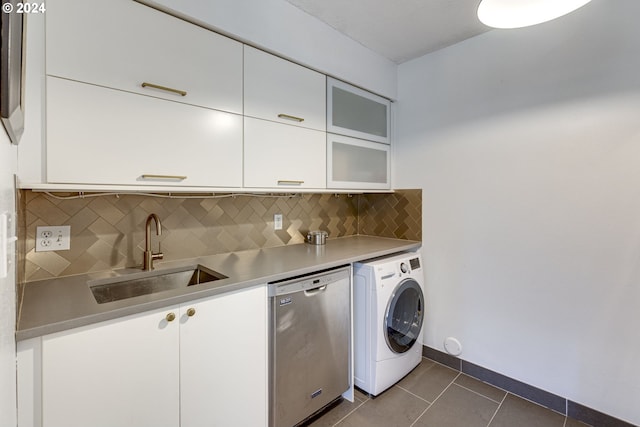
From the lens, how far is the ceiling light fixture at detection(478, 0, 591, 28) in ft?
3.49

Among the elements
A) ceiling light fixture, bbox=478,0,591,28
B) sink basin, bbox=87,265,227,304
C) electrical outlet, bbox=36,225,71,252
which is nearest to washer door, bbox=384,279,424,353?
sink basin, bbox=87,265,227,304

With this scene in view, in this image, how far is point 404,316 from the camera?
223 cm

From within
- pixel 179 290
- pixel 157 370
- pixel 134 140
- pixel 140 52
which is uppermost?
pixel 140 52

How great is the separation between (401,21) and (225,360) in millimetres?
2284

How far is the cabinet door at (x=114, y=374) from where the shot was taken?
3.26 feet

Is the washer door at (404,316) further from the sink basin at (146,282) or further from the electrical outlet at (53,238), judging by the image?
the electrical outlet at (53,238)

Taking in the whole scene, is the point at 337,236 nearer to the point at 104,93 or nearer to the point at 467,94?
the point at 467,94

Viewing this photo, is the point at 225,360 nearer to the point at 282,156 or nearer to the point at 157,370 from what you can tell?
the point at 157,370

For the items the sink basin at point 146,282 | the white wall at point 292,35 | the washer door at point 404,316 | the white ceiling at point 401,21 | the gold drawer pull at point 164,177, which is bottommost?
the washer door at point 404,316

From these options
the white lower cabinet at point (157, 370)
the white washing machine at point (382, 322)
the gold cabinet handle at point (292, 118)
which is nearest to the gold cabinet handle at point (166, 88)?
the gold cabinet handle at point (292, 118)

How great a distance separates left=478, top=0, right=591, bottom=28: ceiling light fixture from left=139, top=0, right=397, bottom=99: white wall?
3.67 ft

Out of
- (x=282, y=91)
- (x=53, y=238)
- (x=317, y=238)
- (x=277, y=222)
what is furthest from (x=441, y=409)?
(x=53, y=238)

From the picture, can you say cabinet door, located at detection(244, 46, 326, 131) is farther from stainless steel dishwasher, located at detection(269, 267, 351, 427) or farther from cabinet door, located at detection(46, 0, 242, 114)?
stainless steel dishwasher, located at detection(269, 267, 351, 427)

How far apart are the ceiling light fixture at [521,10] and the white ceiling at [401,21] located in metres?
0.82
